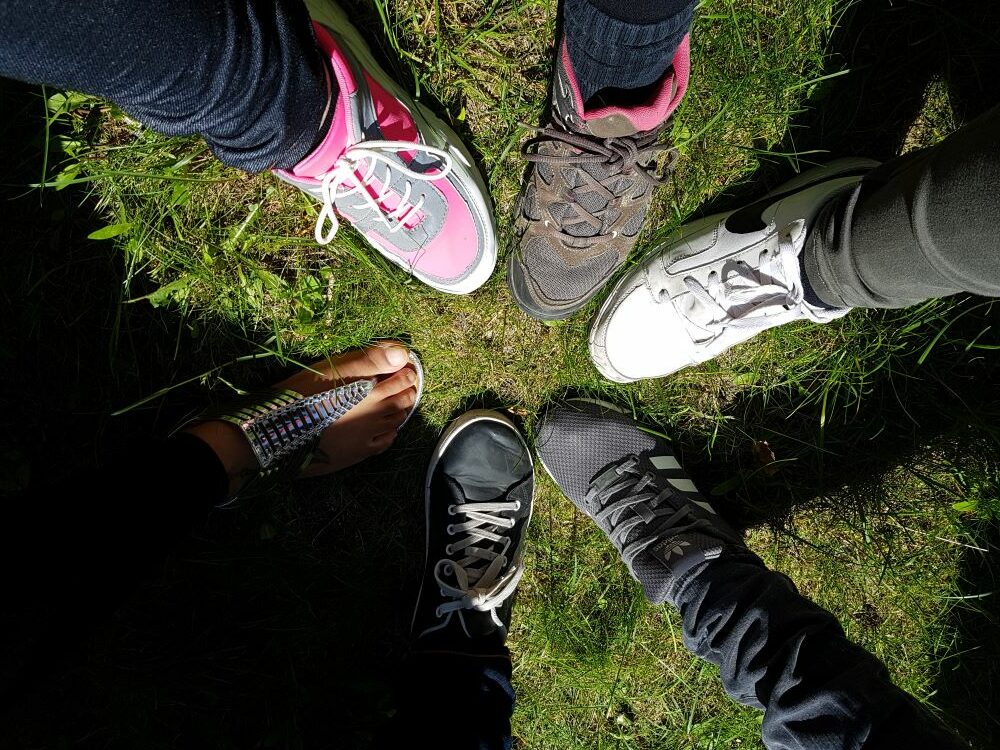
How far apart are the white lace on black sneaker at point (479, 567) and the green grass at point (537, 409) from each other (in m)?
0.12

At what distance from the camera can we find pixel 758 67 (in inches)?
74.3

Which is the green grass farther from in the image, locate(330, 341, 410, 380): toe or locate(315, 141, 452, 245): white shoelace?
locate(315, 141, 452, 245): white shoelace

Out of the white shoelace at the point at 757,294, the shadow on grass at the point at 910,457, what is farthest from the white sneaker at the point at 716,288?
the shadow on grass at the point at 910,457

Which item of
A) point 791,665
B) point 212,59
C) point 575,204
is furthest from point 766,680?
point 212,59

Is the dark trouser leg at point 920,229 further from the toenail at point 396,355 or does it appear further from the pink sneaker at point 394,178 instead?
the toenail at point 396,355

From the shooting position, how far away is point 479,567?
6.90 ft

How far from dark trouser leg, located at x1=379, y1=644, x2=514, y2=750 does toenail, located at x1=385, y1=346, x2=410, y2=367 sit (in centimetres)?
95

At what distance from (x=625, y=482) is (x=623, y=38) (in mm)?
1311

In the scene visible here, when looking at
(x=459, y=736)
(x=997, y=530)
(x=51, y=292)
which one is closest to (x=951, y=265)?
(x=997, y=530)

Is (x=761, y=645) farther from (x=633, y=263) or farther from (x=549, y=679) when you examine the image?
(x=633, y=263)

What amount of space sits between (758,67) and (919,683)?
2.17m

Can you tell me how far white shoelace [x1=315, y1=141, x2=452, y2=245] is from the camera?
1589 millimetres

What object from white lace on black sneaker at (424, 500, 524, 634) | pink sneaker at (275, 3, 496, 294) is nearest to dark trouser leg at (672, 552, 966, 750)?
white lace on black sneaker at (424, 500, 524, 634)

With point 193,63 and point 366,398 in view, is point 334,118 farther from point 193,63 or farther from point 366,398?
point 366,398
